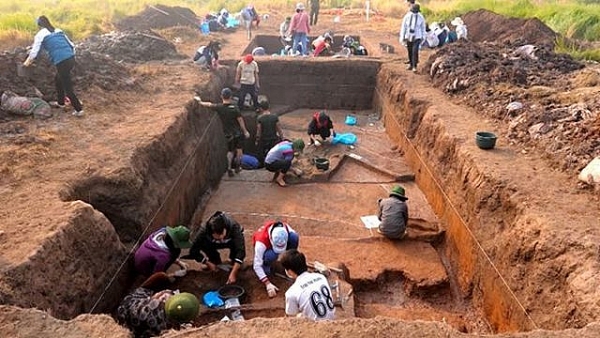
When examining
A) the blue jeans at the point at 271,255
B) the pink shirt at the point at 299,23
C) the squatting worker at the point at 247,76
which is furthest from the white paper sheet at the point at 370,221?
the pink shirt at the point at 299,23

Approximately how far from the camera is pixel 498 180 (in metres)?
6.72

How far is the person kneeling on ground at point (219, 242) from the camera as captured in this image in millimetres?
6082

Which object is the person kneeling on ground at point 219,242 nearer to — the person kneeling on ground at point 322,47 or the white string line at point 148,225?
the white string line at point 148,225

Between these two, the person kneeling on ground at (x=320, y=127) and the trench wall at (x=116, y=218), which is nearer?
the trench wall at (x=116, y=218)

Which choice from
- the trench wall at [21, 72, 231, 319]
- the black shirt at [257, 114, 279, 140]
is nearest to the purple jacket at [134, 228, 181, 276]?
the trench wall at [21, 72, 231, 319]

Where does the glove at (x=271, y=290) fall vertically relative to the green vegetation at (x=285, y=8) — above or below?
below

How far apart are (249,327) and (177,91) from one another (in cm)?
751

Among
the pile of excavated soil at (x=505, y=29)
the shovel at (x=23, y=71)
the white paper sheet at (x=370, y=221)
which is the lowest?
the white paper sheet at (x=370, y=221)

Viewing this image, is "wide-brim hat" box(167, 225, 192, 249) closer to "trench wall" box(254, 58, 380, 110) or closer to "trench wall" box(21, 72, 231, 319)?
"trench wall" box(21, 72, 231, 319)

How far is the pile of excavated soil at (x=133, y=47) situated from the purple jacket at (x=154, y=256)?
8.49 meters

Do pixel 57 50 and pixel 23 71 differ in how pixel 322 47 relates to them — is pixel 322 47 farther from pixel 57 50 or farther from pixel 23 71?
pixel 57 50

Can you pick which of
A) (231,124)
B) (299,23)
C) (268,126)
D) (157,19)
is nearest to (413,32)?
(268,126)

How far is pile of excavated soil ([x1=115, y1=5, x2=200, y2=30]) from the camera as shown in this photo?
19.6 metres

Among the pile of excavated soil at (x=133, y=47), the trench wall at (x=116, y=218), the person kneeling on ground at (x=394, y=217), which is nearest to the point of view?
the trench wall at (x=116, y=218)
